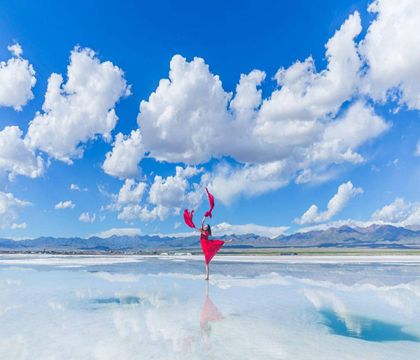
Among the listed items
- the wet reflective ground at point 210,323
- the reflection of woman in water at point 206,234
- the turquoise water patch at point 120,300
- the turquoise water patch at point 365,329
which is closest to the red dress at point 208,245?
the reflection of woman in water at point 206,234

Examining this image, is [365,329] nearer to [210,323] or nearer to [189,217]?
[210,323]

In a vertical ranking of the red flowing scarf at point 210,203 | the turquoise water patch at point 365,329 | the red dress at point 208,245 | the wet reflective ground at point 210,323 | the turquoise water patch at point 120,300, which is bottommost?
the turquoise water patch at point 365,329

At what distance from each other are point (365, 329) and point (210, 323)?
394cm

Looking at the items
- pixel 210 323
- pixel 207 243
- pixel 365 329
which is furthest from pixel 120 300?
pixel 365 329

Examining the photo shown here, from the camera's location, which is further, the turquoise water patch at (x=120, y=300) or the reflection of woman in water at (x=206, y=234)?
the reflection of woman in water at (x=206, y=234)

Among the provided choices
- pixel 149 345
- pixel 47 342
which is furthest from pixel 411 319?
pixel 47 342

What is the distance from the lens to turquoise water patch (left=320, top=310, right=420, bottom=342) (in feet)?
28.6

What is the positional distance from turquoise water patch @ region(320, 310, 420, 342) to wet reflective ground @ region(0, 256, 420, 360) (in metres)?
0.02

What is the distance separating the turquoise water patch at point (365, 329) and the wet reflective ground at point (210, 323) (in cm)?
2

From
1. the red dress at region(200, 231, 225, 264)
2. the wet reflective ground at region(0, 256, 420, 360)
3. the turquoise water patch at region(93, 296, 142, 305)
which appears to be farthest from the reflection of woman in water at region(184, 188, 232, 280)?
the turquoise water patch at region(93, 296, 142, 305)

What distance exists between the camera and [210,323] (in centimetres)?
990

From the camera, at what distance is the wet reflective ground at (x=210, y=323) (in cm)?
754

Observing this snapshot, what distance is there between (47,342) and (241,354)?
418 cm

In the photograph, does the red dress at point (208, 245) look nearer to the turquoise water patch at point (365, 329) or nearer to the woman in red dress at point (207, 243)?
the woman in red dress at point (207, 243)
